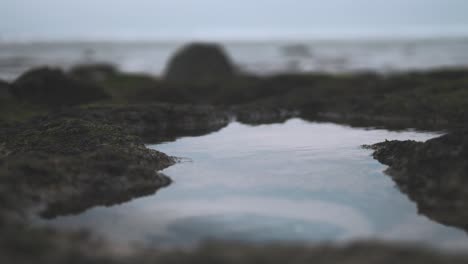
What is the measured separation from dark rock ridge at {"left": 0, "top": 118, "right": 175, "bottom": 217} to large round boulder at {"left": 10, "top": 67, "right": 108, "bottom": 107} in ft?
16.7

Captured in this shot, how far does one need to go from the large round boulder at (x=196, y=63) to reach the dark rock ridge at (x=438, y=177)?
22.8 meters

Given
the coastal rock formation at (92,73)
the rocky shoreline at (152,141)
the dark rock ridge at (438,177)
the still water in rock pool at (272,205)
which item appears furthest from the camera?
the coastal rock formation at (92,73)

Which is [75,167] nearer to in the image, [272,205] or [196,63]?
[272,205]

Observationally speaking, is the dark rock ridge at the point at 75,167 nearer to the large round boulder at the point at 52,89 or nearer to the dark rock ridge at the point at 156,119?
the dark rock ridge at the point at 156,119

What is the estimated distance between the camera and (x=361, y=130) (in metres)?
11.7

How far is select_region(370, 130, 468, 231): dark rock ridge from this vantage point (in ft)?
19.4

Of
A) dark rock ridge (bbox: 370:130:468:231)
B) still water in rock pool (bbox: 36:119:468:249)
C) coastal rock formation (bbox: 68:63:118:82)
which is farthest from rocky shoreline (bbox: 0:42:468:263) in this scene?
coastal rock formation (bbox: 68:63:118:82)

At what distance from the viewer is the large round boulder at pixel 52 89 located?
14367 millimetres

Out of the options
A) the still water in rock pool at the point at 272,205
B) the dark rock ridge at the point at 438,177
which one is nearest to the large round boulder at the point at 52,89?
the still water in rock pool at the point at 272,205

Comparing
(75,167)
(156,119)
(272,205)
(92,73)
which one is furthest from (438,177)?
(92,73)

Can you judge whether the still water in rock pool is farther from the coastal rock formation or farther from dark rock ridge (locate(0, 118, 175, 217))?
the coastal rock formation

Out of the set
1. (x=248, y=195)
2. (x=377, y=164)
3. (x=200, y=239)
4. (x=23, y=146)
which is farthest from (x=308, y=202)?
(x=23, y=146)

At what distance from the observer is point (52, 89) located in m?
15.0

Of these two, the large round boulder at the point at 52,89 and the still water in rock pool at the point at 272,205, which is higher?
the large round boulder at the point at 52,89
